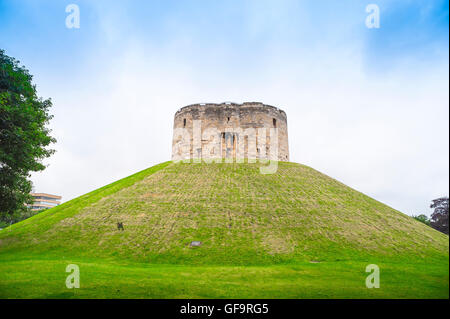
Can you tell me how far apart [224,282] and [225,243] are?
8.88 metres

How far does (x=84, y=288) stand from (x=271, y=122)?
38.3 meters

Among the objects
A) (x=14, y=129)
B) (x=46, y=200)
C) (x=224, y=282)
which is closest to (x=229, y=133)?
(x=14, y=129)

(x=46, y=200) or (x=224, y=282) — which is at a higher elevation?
(x=46, y=200)

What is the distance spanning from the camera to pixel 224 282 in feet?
46.3

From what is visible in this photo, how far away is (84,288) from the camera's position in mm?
12234

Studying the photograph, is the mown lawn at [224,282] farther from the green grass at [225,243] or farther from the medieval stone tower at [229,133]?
the medieval stone tower at [229,133]

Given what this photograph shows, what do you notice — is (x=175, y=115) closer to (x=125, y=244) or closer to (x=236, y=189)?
(x=236, y=189)

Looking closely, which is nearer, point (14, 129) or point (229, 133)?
point (14, 129)

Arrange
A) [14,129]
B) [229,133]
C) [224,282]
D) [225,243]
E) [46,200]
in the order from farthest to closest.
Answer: [46,200]
[229,133]
[225,243]
[14,129]
[224,282]

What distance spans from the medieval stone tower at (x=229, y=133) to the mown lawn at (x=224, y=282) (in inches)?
1056

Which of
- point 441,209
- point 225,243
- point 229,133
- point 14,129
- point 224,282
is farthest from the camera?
point 229,133

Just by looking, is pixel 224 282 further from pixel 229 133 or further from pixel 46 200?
pixel 46 200

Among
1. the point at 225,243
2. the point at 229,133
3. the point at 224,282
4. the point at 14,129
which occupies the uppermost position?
the point at 229,133

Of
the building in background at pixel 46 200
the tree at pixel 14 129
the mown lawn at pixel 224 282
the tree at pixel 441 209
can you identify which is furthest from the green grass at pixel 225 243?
the building in background at pixel 46 200
